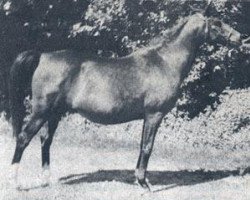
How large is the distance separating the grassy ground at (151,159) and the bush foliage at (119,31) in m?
0.74

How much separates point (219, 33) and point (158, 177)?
269cm

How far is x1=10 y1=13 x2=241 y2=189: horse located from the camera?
7.46m

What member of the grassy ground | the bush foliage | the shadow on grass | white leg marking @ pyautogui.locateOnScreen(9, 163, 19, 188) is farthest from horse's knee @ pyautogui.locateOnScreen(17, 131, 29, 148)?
the bush foliage

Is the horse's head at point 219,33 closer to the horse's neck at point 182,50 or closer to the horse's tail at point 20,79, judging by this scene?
the horse's neck at point 182,50

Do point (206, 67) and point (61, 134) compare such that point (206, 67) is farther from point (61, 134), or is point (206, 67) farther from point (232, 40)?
point (232, 40)

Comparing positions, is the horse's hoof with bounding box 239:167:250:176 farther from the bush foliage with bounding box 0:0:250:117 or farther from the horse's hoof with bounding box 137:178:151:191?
the bush foliage with bounding box 0:0:250:117

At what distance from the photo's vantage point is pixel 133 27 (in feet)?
41.4

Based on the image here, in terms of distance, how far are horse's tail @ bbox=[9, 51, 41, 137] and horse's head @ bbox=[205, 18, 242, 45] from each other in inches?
104

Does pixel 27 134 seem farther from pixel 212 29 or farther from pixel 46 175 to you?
pixel 212 29

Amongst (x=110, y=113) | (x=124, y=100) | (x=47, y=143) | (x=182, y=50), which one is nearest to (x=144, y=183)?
(x=110, y=113)

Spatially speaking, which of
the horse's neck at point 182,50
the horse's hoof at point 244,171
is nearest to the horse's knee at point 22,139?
the horse's neck at point 182,50

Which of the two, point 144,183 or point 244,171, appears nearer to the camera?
point 144,183

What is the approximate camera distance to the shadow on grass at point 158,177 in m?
8.35

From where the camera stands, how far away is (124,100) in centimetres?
757
